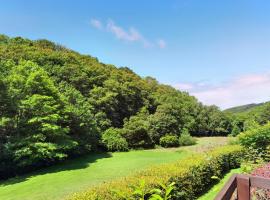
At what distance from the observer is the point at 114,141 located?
28594 millimetres

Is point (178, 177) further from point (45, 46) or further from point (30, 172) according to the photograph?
point (45, 46)

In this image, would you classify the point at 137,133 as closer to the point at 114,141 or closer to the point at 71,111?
the point at 114,141

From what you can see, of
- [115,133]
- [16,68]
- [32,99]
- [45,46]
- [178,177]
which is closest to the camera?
[178,177]

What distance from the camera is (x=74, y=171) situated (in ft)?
60.6

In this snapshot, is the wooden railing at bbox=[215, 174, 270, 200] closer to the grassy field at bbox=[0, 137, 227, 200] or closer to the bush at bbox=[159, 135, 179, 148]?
the grassy field at bbox=[0, 137, 227, 200]

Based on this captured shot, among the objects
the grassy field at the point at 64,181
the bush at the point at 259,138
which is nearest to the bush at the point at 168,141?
the grassy field at the point at 64,181

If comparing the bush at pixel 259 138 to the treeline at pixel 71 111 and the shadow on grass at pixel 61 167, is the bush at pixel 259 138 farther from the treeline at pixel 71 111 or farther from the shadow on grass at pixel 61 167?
the treeline at pixel 71 111

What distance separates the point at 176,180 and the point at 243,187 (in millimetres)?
5502

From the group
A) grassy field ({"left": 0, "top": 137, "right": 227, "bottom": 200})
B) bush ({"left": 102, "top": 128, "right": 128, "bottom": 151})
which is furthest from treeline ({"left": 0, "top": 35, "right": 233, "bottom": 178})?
grassy field ({"left": 0, "top": 137, "right": 227, "bottom": 200})

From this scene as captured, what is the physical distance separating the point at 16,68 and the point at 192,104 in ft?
110

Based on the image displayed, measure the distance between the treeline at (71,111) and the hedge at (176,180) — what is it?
Result: 12.2 meters

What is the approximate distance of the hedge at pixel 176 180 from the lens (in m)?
5.67

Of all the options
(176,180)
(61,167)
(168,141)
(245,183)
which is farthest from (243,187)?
(168,141)

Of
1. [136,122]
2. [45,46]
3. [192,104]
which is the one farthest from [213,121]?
[45,46]
